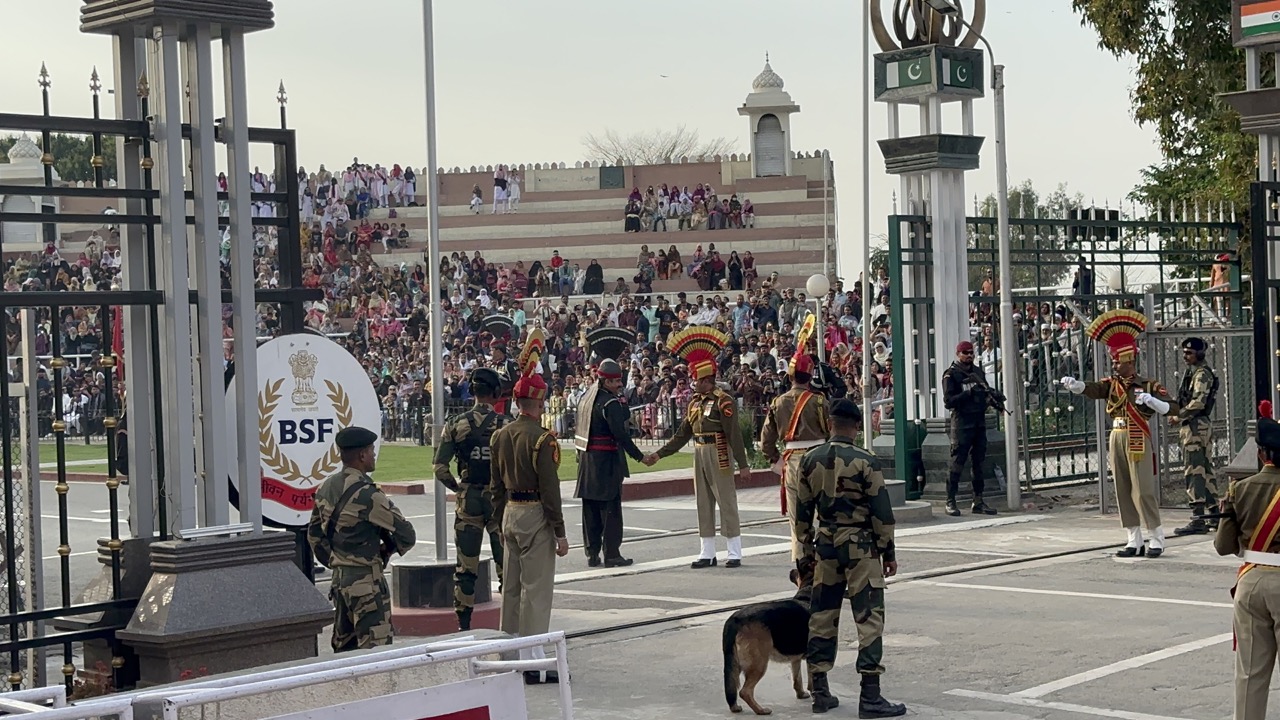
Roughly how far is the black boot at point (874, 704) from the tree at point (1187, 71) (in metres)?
16.6

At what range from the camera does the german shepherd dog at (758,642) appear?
8.63 metres

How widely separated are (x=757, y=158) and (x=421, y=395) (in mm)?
22503

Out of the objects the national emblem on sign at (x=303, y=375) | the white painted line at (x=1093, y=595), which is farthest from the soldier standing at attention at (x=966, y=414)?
the national emblem on sign at (x=303, y=375)

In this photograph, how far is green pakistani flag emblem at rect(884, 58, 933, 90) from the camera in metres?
18.0

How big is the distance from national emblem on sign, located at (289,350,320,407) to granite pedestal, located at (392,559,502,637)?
2.60 m

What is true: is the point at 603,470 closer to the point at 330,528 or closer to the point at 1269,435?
the point at 330,528

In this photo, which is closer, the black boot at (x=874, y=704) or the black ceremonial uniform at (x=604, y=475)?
the black boot at (x=874, y=704)

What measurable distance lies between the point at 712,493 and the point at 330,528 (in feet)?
20.2

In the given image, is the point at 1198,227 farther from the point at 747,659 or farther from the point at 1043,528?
the point at 747,659

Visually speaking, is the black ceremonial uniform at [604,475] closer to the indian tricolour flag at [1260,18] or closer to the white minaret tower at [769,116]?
the indian tricolour flag at [1260,18]

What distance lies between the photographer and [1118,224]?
18.8 metres

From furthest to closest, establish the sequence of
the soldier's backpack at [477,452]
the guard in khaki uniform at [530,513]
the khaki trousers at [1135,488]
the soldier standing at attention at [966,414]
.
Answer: the soldier standing at attention at [966,414], the khaki trousers at [1135,488], the soldier's backpack at [477,452], the guard in khaki uniform at [530,513]

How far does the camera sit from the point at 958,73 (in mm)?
18172

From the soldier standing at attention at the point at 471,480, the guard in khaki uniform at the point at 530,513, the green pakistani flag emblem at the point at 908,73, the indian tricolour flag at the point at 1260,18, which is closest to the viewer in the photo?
the guard in khaki uniform at the point at 530,513
